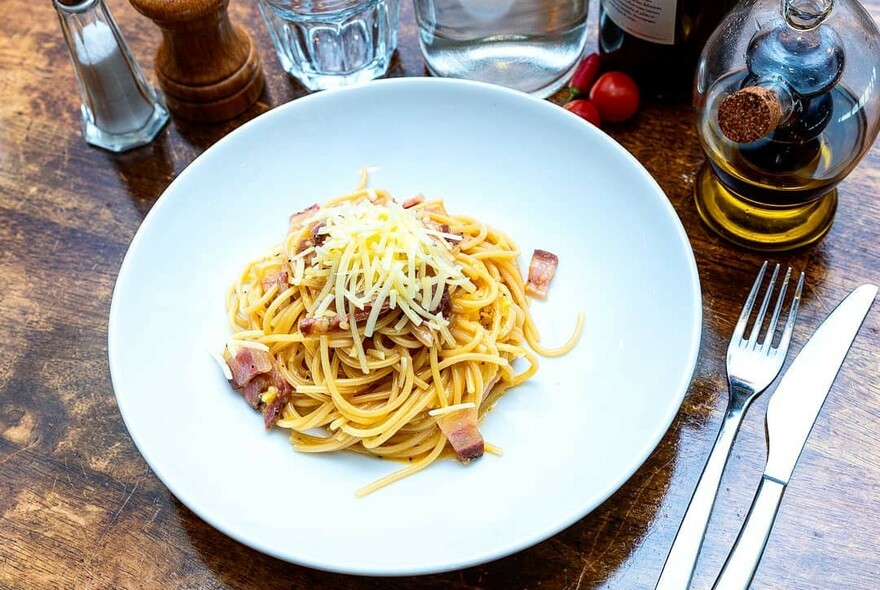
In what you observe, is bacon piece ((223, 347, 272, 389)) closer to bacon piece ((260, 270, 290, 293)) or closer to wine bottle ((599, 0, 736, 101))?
bacon piece ((260, 270, 290, 293))

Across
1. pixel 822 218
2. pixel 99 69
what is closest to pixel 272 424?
pixel 99 69

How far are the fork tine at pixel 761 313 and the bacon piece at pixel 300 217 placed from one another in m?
0.85

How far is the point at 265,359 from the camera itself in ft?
5.23

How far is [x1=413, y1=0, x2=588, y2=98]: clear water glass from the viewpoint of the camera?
1995mm

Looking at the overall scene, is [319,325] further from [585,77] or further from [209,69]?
[585,77]

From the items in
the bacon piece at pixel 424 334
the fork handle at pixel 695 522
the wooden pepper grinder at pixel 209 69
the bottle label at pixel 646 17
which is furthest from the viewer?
the wooden pepper grinder at pixel 209 69

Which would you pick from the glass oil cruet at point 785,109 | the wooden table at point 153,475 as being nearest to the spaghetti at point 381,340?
the wooden table at point 153,475

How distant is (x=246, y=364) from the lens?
158 centimetres

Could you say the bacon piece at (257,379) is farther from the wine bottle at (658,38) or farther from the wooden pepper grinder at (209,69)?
the wine bottle at (658,38)

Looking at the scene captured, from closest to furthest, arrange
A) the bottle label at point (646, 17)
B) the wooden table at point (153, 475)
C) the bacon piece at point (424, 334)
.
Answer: the wooden table at point (153, 475) → the bacon piece at point (424, 334) → the bottle label at point (646, 17)

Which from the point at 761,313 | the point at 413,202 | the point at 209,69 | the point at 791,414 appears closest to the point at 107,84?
the point at 209,69

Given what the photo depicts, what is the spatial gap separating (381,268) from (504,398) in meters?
0.32

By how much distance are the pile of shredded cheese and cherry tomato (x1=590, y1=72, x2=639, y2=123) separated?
1.93ft

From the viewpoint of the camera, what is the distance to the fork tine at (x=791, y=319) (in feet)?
5.22
